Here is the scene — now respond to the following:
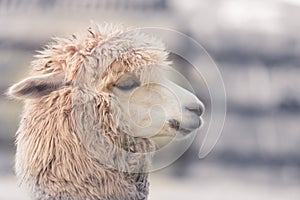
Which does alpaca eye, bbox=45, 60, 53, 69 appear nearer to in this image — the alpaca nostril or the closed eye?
the closed eye

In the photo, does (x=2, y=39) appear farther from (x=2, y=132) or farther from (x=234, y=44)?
(x=234, y=44)

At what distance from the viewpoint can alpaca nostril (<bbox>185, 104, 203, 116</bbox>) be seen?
3.67ft

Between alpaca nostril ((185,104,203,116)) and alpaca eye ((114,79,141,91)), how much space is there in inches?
5.5

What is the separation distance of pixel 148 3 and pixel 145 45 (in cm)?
16

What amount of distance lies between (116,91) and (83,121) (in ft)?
0.37

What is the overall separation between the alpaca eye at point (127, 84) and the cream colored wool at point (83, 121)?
0.02 m

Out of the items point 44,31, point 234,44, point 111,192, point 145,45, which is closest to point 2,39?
point 44,31

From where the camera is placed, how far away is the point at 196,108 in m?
1.14

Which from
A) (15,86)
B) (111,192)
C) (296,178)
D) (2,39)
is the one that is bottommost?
(111,192)

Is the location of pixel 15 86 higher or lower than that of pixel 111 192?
higher

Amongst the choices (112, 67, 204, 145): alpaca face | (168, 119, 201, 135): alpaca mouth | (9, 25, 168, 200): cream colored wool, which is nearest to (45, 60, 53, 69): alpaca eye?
(9, 25, 168, 200): cream colored wool

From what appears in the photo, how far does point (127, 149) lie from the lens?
117 centimetres

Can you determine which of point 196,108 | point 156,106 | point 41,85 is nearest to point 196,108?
point 196,108

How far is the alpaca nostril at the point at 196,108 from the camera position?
1.12 m
